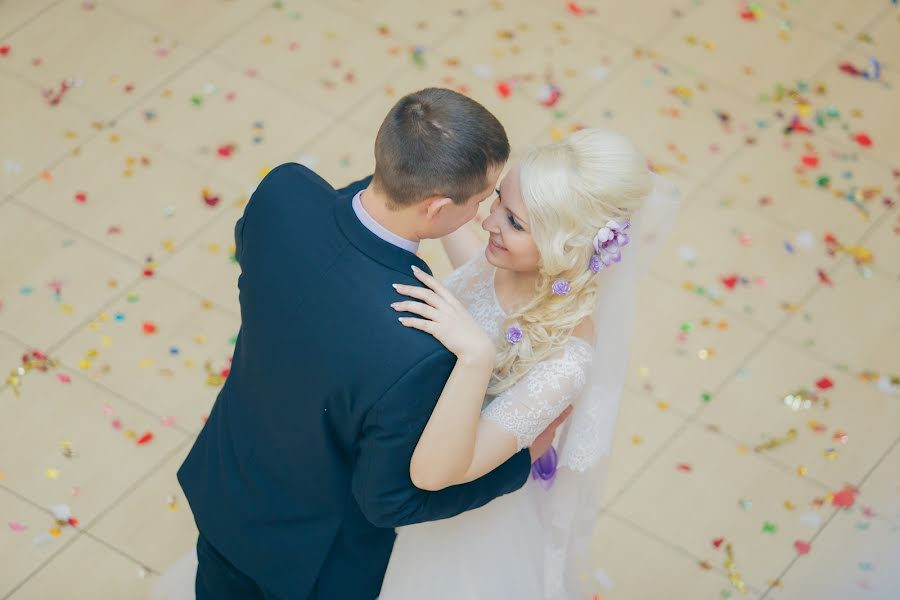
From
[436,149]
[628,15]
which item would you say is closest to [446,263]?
[628,15]

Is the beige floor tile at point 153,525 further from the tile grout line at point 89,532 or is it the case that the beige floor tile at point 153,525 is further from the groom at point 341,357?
the groom at point 341,357

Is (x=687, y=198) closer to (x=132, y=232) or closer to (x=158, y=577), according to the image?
(x=132, y=232)

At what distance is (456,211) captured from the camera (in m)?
2.21

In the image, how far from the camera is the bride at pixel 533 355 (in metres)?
2.20

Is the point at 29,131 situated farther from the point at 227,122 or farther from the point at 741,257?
the point at 741,257

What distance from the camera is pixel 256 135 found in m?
4.79

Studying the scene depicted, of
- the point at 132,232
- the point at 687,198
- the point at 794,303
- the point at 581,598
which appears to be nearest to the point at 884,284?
the point at 794,303

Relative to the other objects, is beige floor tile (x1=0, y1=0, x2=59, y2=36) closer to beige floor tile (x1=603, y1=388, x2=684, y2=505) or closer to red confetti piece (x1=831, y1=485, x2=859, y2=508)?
beige floor tile (x1=603, y1=388, x2=684, y2=505)

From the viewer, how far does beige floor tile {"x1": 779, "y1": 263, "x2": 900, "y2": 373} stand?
4270mm

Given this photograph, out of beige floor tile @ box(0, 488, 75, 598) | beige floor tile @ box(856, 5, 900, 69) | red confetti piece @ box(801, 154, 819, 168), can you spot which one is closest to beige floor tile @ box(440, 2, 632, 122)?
red confetti piece @ box(801, 154, 819, 168)

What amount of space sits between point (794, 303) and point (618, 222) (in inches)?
86.4

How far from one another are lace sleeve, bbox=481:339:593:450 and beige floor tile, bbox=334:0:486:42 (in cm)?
303

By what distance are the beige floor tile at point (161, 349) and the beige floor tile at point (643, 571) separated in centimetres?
137

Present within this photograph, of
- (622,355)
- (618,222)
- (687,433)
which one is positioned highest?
(618,222)
